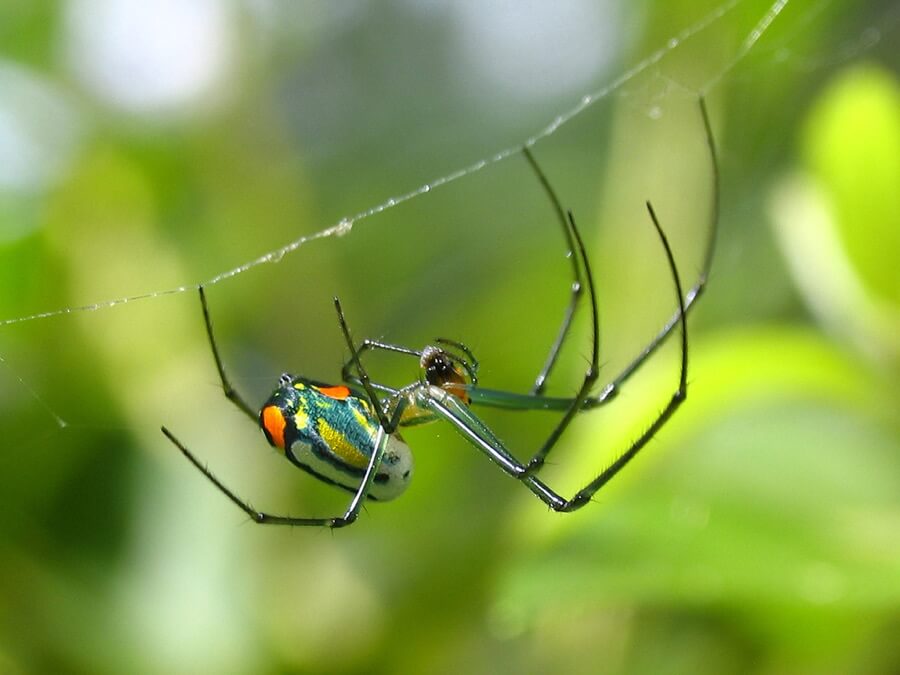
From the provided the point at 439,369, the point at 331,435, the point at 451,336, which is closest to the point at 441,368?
the point at 439,369

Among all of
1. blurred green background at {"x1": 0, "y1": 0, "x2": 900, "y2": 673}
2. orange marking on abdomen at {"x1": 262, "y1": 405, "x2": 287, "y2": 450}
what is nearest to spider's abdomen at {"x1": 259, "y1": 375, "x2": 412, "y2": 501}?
orange marking on abdomen at {"x1": 262, "y1": 405, "x2": 287, "y2": 450}

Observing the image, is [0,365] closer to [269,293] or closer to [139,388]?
[139,388]

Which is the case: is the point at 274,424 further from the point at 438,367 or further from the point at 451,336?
the point at 451,336

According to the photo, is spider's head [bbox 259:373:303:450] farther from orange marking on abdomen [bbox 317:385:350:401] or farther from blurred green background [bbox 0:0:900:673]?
blurred green background [bbox 0:0:900:673]

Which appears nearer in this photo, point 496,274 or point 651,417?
point 651,417

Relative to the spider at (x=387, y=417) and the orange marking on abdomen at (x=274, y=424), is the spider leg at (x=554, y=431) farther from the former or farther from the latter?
the orange marking on abdomen at (x=274, y=424)

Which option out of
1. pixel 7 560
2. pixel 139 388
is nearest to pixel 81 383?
pixel 139 388
